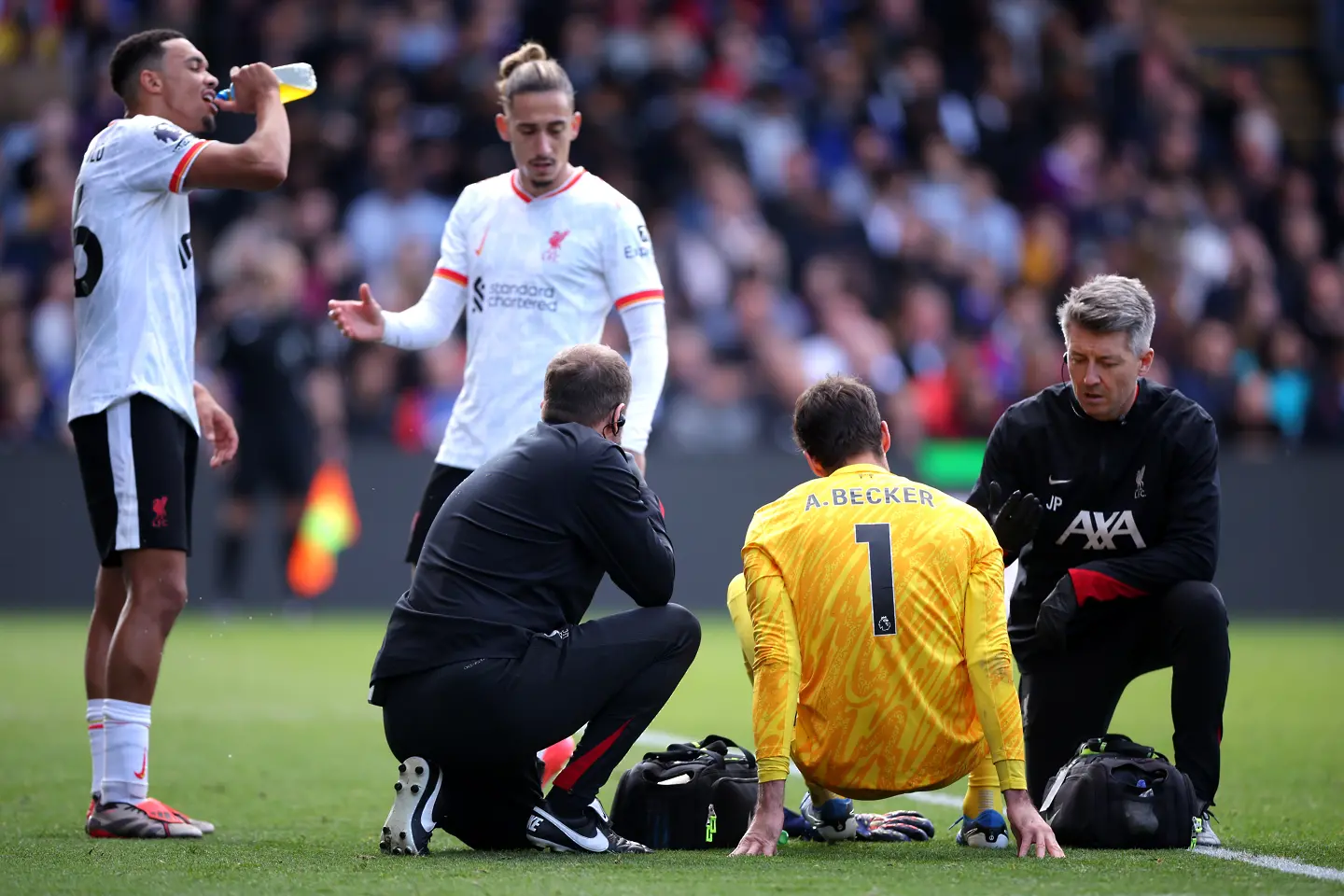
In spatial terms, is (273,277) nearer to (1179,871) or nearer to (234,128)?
(234,128)

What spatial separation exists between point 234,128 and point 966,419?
6.70m

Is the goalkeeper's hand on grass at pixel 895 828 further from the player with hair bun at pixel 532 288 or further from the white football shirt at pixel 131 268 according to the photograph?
the white football shirt at pixel 131 268

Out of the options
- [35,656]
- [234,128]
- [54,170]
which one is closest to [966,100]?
[234,128]

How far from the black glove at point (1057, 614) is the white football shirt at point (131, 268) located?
9.18 feet

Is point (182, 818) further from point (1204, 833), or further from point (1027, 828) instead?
point (1204, 833)

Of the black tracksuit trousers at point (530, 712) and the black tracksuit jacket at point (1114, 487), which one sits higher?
the black tracksuit jacket at point (1114, 487)

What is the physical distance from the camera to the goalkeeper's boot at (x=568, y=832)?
15.5 feet

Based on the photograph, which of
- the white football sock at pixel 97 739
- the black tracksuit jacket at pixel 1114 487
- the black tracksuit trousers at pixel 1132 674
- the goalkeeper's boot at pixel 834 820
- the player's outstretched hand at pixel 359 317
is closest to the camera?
the goalkeeper's boot at pixel 834 820

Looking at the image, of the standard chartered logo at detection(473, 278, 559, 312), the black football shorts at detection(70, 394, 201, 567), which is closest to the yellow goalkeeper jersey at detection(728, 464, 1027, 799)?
the standard chartered logo at detection(473, 278, 559, 312)

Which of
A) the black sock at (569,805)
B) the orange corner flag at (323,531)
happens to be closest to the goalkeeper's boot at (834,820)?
the black sock at (569,805)

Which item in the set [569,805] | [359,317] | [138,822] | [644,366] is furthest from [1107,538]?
[138,822]

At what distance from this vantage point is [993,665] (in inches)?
179

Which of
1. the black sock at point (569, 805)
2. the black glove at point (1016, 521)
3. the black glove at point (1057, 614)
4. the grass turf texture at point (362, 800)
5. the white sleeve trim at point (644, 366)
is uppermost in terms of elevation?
the white sleeve trim at point (644, 366)

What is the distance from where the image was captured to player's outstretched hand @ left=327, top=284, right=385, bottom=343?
5926 millimetres
